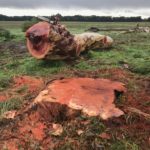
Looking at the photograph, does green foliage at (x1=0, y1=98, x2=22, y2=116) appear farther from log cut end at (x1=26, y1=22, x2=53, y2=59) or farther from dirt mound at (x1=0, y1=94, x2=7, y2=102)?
log cut end at (x1=26, y1=22, x2=53, y2=59)

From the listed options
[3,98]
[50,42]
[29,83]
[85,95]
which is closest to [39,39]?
[50,42]

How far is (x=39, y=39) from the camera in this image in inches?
431

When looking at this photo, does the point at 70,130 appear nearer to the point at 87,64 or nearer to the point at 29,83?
the point at 29,83

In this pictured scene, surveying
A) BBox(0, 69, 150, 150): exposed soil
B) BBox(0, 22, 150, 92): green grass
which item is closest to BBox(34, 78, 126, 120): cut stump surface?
BBox(0, 69, 150, 150): exposed soil

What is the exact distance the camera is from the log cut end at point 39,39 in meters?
10.8

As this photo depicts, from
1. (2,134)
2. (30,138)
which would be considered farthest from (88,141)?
(2,134)

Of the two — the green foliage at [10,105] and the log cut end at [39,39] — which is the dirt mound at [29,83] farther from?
the log cut end at [39,39]

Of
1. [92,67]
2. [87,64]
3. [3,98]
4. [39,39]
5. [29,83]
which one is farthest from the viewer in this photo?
[87,64]

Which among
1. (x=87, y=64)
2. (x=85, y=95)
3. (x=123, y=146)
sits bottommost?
(x=87, y=64)

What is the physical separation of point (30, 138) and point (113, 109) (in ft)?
4.10

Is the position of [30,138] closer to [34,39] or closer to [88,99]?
[88,99]

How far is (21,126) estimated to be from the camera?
21.8ft

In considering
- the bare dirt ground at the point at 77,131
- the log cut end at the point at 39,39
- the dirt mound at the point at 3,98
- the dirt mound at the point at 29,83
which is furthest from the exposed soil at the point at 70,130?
the log cut end at the point at 39,39

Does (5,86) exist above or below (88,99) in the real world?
below
